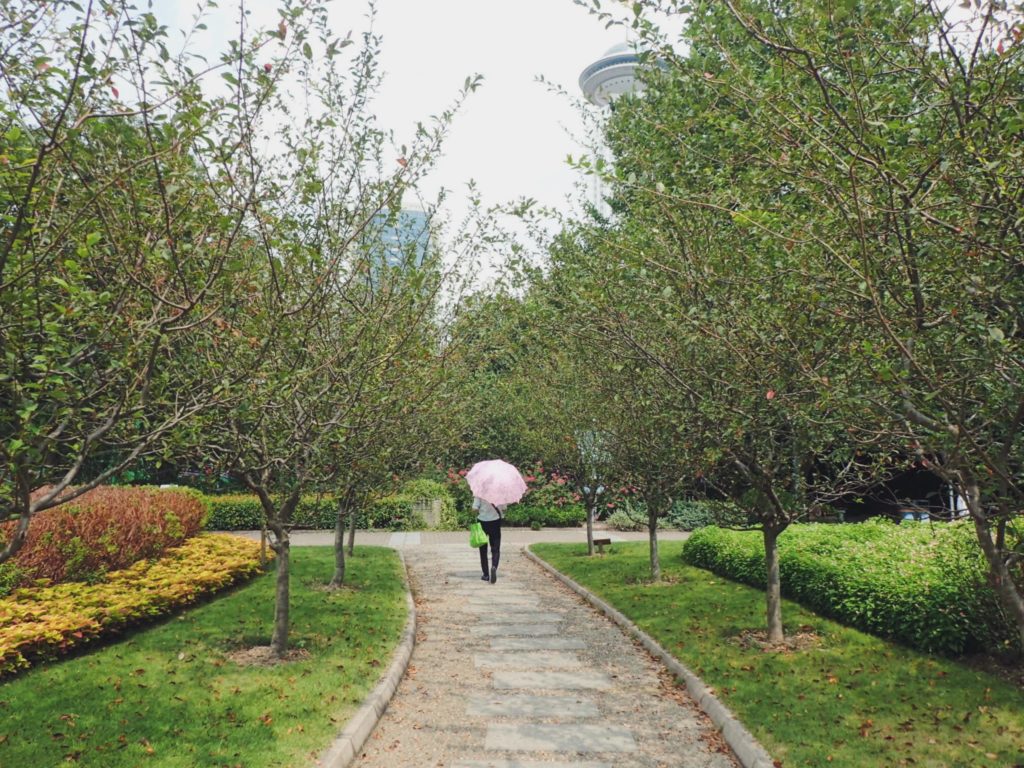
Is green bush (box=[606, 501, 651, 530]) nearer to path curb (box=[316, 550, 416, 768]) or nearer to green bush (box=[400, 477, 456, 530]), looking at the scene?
green bush (box=[400, 477, 456, 530])

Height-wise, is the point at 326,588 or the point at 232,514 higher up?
the point at 232,514

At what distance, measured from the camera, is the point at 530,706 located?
24.5 ft

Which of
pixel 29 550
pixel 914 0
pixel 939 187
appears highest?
pixel 914 0

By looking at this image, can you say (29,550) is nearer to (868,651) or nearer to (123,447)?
(123,447)

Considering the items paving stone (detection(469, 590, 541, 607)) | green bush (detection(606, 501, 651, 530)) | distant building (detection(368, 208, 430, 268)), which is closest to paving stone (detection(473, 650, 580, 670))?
paving stone (detection(469, 590, 541, 607))

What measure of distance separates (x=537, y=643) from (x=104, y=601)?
17.9 ft

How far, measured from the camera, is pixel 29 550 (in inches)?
391

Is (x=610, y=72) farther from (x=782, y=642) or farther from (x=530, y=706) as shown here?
(x=530, y=706)

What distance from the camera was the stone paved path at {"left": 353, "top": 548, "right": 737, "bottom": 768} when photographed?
6.25 m

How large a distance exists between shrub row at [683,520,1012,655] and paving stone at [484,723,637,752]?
3.90 metres

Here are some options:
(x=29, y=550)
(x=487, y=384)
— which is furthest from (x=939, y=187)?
(x=487, y=384)

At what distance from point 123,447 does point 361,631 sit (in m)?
5.51

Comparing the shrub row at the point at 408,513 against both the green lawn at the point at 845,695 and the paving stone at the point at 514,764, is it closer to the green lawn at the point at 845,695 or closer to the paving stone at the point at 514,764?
the green lawn at the point at 845,695

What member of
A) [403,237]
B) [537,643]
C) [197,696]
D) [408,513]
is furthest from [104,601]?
[408,513]
